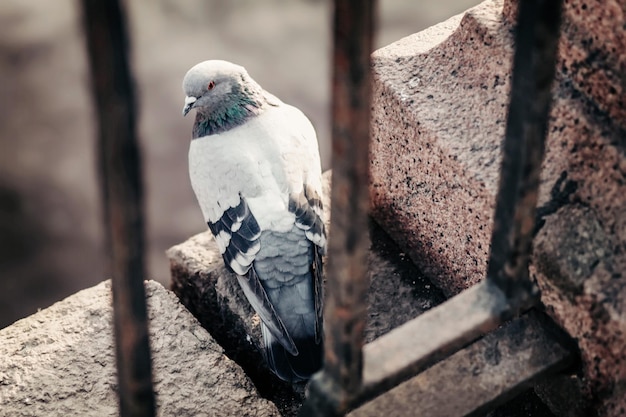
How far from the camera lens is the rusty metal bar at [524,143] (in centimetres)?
153

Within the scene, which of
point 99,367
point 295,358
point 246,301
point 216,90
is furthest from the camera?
point 216,90

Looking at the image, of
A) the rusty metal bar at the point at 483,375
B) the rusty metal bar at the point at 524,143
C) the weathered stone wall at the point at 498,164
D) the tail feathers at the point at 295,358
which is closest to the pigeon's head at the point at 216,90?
the weathered stone wall at the point at 498,164

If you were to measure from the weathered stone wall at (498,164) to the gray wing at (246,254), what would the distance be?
469mm

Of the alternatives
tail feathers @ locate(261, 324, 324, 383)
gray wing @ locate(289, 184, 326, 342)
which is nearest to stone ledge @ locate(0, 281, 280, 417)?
tail feathers @ locate(261, 324, 324, 383)

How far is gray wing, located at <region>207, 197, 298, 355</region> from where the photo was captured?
9.05ft

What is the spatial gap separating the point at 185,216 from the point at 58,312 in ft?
6.96

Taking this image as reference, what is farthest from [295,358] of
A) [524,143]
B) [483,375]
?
[524,143]

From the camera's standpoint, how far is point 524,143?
165 cm

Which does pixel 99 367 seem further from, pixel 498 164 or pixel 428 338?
pixel 498 164

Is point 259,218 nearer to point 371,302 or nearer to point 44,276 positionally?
point 371,302

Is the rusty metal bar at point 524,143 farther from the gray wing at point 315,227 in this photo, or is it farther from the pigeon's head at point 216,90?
the pigeon's head at point 216,90

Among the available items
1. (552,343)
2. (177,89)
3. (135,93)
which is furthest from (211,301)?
(177,89)

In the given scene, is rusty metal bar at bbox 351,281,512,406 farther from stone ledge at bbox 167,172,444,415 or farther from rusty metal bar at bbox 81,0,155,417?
stone ledge at bbox 167,172,444,415

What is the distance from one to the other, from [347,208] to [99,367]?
140 centimetres
